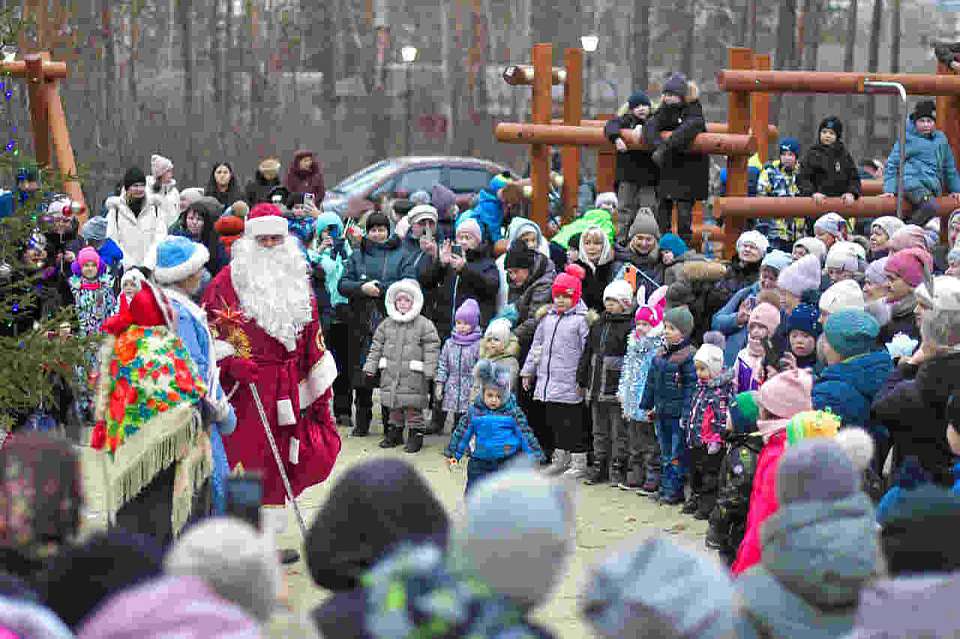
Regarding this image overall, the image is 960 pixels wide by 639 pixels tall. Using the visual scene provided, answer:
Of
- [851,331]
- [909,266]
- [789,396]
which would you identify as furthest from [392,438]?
[789,396]

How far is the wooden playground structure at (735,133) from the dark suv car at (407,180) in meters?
5.46

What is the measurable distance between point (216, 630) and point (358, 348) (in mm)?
9269

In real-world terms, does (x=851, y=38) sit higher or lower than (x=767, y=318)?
higher

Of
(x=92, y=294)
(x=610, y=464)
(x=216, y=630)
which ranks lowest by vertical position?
(x=610, y=464)

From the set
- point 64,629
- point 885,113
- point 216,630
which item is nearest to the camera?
point 216,630

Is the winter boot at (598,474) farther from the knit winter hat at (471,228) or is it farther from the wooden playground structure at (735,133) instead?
the wooden playground structure at (735,133)

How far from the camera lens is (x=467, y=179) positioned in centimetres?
2325

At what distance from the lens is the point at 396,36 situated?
32469mm

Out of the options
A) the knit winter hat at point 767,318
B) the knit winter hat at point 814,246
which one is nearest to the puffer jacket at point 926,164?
the knit winter hat at point 814,246

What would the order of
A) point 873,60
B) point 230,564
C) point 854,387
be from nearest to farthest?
point 230,564 → point 854,387 → point 873,60

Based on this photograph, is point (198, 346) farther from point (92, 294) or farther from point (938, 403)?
point (92, 294)

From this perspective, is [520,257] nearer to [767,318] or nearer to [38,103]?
[767,318]

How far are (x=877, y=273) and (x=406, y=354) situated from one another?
12.4ft

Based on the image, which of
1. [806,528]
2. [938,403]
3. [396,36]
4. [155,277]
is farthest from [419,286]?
[396,36]
